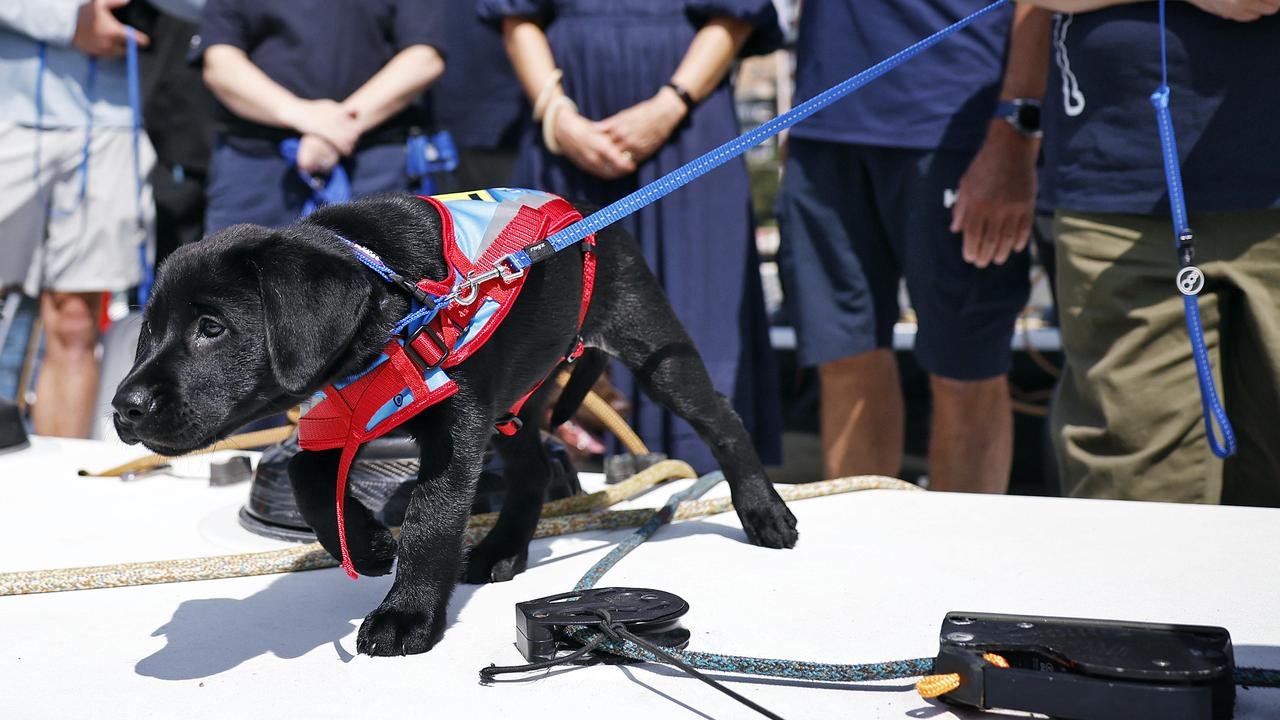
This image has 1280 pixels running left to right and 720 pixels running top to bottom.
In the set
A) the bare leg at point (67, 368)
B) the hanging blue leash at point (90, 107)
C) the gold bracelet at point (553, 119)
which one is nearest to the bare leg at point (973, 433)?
the gold bracelet at point (553, 119)

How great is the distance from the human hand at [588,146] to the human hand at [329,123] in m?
0.53

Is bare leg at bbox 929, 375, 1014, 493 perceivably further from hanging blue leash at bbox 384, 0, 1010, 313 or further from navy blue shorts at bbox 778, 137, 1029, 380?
hanging blue leash at bbox 384, 0, 1010, 313

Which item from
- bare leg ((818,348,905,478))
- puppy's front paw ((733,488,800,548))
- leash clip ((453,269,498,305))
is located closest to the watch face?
bare leg ((818,348,905,478))

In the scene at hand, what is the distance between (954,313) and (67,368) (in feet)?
8.22

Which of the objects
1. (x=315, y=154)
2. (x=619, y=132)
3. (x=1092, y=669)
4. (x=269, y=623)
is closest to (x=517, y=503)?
(x=269, y=623)

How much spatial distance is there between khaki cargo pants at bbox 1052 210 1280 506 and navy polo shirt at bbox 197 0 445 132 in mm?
1825

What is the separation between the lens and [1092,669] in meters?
1.03

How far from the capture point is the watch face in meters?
2.42

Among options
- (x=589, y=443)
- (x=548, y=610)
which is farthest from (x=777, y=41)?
(x=548, y=610)

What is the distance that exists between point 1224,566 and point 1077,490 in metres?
0.61

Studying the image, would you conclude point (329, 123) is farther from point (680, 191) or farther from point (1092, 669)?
point (1092, 669)

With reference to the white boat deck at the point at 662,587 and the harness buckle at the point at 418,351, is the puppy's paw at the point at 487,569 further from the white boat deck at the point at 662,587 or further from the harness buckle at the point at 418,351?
the harness buckle at the point at 418,351

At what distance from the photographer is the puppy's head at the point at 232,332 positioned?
1.21 m

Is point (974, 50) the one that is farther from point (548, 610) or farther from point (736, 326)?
point (548, 610)
